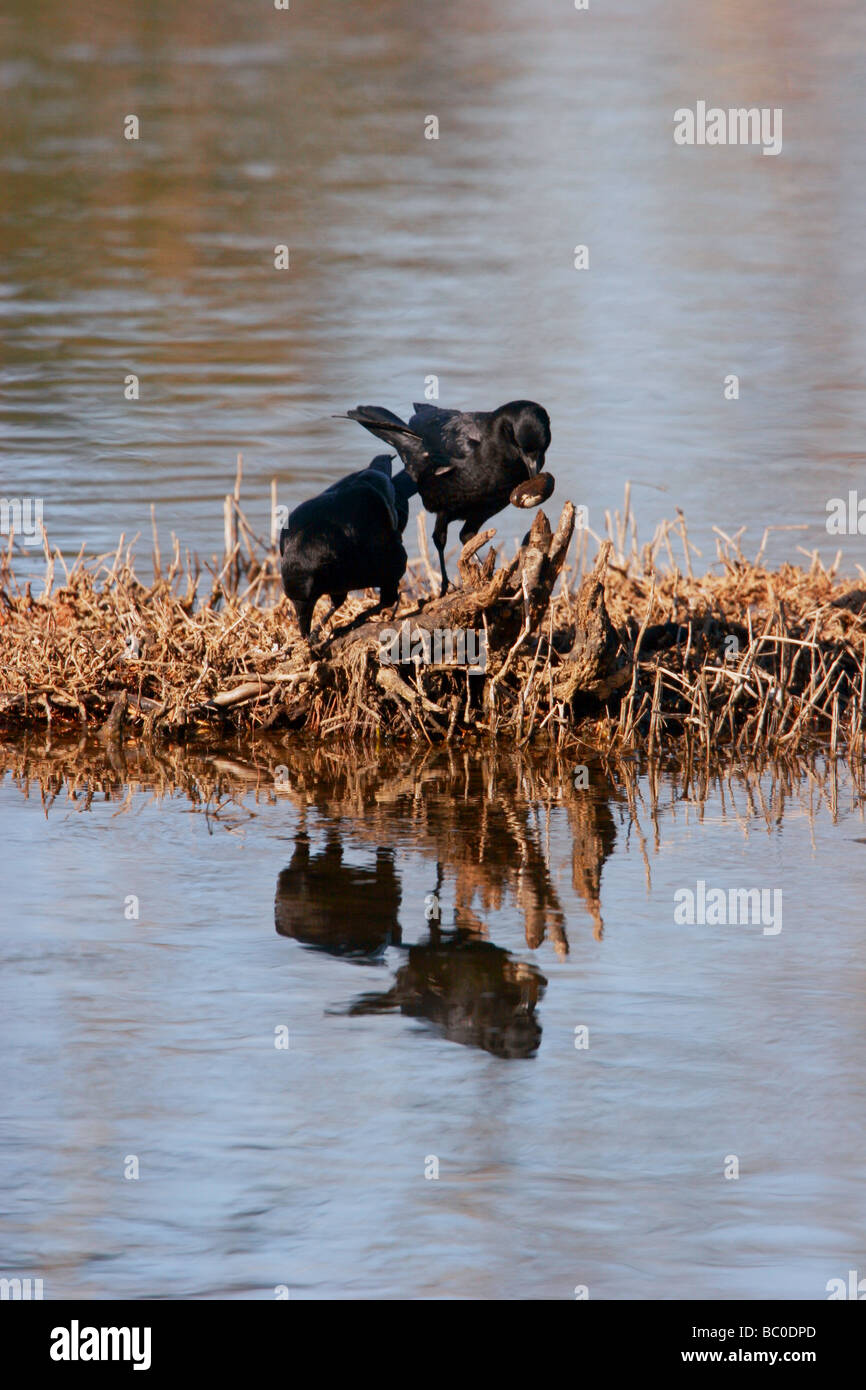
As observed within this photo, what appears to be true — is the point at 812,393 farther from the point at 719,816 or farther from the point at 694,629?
the point at 719,816

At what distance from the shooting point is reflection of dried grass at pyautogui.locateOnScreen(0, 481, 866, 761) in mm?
8789

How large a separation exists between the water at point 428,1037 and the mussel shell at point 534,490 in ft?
4.17

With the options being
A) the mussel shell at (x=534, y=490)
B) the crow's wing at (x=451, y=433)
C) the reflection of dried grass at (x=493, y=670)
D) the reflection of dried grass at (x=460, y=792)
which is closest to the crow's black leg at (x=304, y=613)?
the reflection of dried grass at (x=493, y=670)

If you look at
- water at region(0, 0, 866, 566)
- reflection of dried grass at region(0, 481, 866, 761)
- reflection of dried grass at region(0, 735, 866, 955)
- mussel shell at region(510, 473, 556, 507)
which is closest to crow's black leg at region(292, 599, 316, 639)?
reflection of dried grass at region(0, 481, 866, 761)

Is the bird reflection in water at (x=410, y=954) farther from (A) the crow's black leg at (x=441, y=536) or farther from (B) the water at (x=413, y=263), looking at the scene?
(B) the water at (x=413, y=263)

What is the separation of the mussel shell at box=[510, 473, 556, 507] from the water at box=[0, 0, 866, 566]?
12.2ft

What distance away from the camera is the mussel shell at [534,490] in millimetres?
8055

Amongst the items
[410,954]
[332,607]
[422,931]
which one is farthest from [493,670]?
[410,954]

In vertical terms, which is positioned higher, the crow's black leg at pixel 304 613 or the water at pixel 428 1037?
the crow's black leg at pixel 304 613

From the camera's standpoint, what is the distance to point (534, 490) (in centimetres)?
809

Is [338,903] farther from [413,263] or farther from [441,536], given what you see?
[413,263]

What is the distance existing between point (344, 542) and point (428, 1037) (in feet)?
9.63
